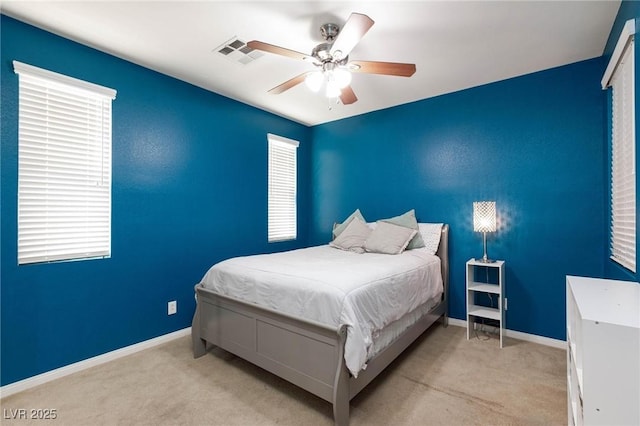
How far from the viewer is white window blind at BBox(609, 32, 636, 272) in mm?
1857

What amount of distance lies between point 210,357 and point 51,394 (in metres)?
1.09

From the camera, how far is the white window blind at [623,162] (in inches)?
73.1

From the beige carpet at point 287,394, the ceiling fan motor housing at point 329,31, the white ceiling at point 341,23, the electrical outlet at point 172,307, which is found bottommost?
the beige carpet at point 287,394

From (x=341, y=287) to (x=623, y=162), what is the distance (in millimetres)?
2237

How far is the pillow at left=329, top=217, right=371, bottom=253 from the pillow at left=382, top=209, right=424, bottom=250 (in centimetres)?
34

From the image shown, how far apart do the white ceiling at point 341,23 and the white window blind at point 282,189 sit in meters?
1.31

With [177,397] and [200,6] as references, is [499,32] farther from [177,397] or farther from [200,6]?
[177,397]

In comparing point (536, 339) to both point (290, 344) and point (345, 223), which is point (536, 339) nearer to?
point (345, 223)

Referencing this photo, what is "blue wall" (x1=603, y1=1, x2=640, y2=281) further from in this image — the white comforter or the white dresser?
the white comforter

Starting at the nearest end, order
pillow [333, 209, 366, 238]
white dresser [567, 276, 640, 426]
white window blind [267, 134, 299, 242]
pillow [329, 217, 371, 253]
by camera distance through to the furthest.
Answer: white dresser [567, 276, 640, 426] → pillow [329, 217, 371, 253] → pillow [333, 209, 366, 238] → white window blind [267, 134, 299, 242]

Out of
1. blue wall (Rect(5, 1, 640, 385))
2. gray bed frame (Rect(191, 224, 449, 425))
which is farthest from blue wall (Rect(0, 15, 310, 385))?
gray bed frame (Rect(191, 224, 449, 425))

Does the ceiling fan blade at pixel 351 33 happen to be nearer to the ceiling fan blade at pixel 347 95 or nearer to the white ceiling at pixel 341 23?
the white ceiling at pixel 341 23

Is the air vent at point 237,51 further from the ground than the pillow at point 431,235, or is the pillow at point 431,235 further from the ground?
the air vent at point 237,51

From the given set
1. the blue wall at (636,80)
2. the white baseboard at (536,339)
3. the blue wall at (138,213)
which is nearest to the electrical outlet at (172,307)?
the blue wall at (138,213)
